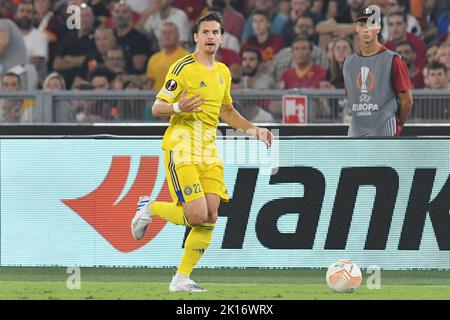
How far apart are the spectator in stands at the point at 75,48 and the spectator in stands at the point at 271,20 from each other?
1.97m

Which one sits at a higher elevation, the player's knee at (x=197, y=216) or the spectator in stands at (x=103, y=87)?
the spectator in stands at (x=103, y=87)

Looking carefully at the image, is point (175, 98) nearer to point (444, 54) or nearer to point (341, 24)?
point (444, 54)

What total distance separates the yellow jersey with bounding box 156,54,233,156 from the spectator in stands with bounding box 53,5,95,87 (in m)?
6.31

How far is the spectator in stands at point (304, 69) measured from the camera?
15266 mm

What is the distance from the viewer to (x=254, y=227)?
1206cm

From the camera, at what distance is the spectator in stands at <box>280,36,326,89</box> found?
50.1 ft

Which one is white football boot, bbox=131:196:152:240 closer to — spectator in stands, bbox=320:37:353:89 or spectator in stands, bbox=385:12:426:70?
spectator in stands, bbox=320:37:353:89

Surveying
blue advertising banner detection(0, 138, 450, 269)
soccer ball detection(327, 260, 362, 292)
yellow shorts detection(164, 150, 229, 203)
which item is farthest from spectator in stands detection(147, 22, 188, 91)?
soccer ball detection(327, 260, 362, 292)

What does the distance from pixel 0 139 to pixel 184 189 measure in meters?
2.76

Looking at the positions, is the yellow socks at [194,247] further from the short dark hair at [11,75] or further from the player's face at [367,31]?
the short dark hair at [11,75]

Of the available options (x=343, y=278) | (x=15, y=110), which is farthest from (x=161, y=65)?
(x=343, y=278)

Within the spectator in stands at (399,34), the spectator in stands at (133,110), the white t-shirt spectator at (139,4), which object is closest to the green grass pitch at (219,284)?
the spectator in stands at (133,110)

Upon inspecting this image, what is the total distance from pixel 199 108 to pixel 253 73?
520cm

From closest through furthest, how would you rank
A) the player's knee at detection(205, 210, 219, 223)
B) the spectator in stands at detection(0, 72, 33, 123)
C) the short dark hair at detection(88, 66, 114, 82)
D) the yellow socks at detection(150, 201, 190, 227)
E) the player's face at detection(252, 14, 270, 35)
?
1. the player's knee at detection(205, 210, 219, 223)
2. the yellow socks at detection(150, 201, 190, 227)
3. the spectator in stands at detection(0, 72, 33, 123)
4. the short dark hair at detection(88, 66, 114, 82)
5. the player's face at detection(252, 14, 270, 35)
